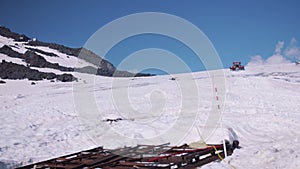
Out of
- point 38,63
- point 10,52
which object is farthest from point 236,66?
point 10,52

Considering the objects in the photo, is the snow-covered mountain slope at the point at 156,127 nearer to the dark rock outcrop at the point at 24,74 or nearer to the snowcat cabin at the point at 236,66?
the snowcat cabin at the point at 236,66

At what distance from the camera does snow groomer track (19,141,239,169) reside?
6.17 m

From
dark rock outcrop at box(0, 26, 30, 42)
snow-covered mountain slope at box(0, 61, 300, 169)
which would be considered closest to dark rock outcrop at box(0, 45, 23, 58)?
dark rock outcrop at box(0, 26, 30, 42)

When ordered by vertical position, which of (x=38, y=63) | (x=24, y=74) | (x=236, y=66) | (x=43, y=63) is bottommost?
(x=236, y=66)

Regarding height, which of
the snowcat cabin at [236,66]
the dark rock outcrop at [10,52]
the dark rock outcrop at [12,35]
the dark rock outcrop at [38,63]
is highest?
the dark rock outcrop at [12,35]

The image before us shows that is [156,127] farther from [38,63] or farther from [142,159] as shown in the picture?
[38,63]

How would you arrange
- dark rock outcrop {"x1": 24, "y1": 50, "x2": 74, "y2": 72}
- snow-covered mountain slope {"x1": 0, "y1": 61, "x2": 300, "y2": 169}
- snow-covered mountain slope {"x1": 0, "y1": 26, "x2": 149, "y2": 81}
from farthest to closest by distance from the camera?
dark rock outcrop {"x1": 24, "y1": 50, "x2": 74, "y2": 72}
snow-covered mountain slope {"x1": 0, "y1": 26, "x2": 149, "y2": 81}
snow-covered mountain slope {"x1": 0, "y1": 61, "x2": 300, "y2": 169}

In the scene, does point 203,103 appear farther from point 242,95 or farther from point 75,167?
point 75,167

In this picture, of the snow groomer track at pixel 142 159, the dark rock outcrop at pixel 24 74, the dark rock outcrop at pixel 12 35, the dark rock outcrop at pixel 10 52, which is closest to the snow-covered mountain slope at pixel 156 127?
the snow groomer track at pixel 142 159

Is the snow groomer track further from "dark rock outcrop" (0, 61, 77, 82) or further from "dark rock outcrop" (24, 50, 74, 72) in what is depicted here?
"dark rock outcrop" (24, 50, 74, 72)

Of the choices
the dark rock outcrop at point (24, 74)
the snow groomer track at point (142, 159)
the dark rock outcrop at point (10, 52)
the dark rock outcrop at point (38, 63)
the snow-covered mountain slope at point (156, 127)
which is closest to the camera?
the snow groomer track at point (142, 159)

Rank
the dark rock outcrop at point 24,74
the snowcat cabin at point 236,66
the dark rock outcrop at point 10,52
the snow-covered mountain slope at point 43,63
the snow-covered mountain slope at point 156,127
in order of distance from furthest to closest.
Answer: the dark rock outcrop at point 10,52 < the snow-covered mountain slope at point 43,63 < the dark rock outcrop at point 24,74 < the snowcat cabin at point 236,66 < the snow-covered mountain slope at point 156,127

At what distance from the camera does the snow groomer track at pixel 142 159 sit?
617cm

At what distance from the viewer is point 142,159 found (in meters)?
6.68
